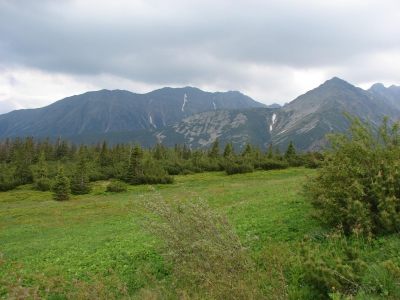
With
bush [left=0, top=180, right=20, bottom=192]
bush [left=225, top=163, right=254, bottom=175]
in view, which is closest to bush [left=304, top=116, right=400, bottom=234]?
bush [left=225, top=163, right=254, bottom=175]

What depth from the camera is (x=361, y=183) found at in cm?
828

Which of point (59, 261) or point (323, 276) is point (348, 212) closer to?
point (323, 276)

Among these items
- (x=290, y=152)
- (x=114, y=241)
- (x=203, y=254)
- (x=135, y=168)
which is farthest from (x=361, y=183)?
(x=290, y=152)

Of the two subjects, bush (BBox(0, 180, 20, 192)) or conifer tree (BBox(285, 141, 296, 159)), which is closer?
bush (BBox(0, 180, 20, 192))

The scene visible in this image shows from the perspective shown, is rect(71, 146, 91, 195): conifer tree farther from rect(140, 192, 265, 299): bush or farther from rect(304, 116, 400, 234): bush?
rect(304, 116, 400, 234): bush

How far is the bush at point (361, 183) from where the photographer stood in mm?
7562

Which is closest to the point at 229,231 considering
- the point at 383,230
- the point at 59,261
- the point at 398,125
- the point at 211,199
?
the point at 383,230

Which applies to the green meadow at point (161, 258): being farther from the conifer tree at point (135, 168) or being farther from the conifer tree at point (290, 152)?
the conifer tree at point (290, 152)

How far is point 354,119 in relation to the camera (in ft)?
34.0

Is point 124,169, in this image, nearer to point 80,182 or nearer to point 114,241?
point 80,182

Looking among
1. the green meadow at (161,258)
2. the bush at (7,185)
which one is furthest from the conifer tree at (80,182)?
the green meadow at (161,258)

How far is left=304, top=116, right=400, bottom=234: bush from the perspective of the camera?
7562 mm

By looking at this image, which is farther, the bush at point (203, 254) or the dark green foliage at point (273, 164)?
the dark green foliage at point (273, 164)

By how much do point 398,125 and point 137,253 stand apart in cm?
1113
